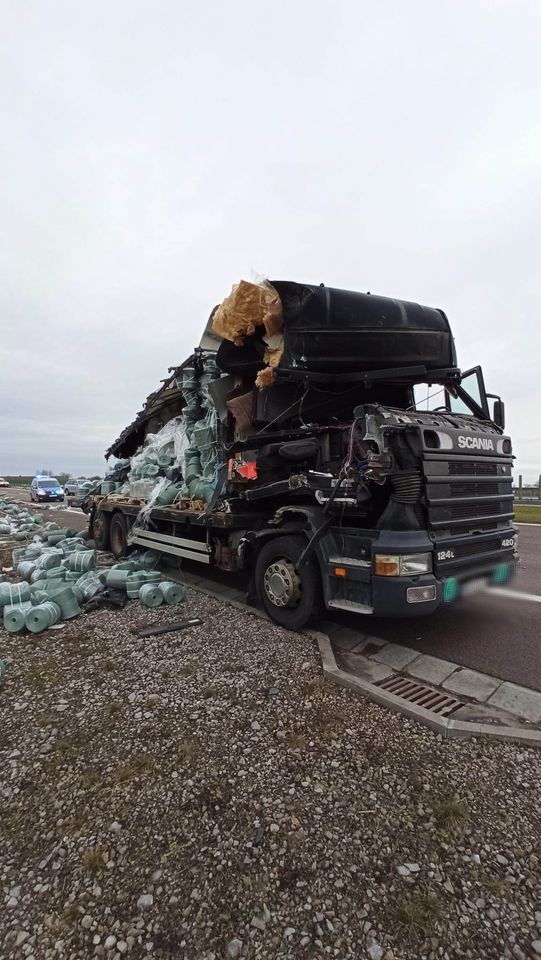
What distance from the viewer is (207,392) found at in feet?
20.1

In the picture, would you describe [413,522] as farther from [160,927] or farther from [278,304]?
[160,927]

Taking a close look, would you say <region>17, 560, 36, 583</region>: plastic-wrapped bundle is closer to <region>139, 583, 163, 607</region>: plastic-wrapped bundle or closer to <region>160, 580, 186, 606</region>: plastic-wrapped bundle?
<region>139, 583, 163, 607</region>: plastic-wrapped bundle

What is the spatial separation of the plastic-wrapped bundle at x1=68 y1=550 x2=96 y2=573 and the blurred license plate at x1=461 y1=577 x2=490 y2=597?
525cm

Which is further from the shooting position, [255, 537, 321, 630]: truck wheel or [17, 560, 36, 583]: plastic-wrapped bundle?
[17, 560, 36, 583]: plastic-wrapped bundle

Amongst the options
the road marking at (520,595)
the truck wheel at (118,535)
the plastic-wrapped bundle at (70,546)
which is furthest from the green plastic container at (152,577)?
the road marking at (520,595)

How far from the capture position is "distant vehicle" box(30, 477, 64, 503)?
3006 centimetres

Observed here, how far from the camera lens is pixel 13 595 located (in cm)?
505

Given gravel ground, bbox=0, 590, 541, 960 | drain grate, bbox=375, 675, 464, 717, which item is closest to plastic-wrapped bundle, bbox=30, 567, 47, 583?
gravel ground, bbox=0, 590, 541, 960

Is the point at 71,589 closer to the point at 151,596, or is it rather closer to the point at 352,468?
the point at 151,596

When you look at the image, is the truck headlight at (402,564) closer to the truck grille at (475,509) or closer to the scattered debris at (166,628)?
the truck grille at (475,509)

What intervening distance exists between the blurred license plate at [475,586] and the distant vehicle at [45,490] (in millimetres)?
30923

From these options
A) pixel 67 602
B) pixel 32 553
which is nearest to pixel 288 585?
pixel 67 602

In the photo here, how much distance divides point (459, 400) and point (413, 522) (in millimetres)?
2380

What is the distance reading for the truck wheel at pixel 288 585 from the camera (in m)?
4.23
